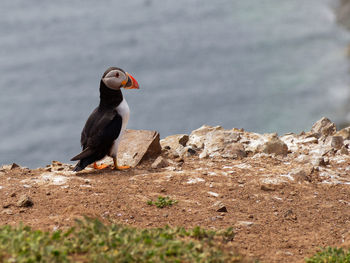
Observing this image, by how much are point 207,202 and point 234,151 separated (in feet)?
8.04

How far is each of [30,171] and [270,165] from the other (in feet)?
12.6

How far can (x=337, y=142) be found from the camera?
33.4ft

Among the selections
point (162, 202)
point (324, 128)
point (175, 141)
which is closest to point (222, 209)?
point (162, 202)

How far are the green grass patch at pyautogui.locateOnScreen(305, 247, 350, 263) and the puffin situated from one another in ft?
13.2

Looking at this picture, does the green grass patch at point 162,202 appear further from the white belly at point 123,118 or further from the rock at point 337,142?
the rock at point 337,142

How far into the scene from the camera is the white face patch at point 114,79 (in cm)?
873

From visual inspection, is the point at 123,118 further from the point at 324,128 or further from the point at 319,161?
the point at 324,128

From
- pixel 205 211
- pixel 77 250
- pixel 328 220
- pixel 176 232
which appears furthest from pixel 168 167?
pixel 77 250

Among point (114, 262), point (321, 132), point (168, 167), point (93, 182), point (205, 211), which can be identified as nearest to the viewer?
point (114, 262)

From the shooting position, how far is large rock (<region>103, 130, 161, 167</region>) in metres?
9.22

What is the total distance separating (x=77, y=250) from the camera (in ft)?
14.5

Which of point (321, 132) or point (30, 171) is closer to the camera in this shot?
point (30, 171)

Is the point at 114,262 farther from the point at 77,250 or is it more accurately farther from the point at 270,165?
the point at 270,165

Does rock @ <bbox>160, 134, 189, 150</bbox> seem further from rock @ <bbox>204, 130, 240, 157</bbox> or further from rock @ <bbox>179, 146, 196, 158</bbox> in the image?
rock @ <bbox>204, 130, 240, 157</bbox>
